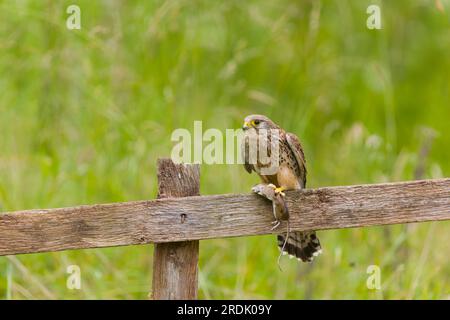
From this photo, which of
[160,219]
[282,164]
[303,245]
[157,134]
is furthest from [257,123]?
[157,134]

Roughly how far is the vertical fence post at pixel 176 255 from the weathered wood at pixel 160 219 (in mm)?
49

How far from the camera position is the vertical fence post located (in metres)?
2.62

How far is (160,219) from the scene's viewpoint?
263 cm

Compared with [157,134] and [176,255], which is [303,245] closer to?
[176,255]

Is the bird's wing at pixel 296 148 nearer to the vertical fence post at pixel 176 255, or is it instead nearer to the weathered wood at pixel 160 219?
the weathered wood at pixel 160 219

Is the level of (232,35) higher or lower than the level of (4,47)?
higher

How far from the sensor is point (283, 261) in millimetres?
4484

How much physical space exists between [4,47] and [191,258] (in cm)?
229

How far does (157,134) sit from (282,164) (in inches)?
→ 50.5

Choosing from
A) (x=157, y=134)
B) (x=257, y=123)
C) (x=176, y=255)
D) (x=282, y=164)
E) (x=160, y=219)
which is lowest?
(x=176, y=255)

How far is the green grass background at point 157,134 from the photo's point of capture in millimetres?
4156
